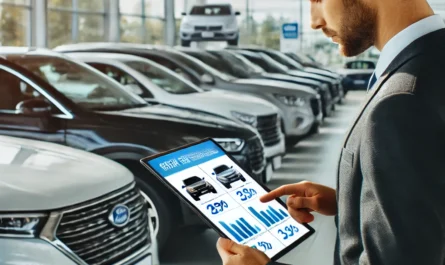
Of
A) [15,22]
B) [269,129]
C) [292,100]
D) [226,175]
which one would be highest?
[15,22]

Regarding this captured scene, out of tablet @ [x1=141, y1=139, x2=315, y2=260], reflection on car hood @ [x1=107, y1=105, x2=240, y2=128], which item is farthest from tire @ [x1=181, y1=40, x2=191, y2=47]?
tablet @ [x1=141, y1=139, x2=315, y2=260]

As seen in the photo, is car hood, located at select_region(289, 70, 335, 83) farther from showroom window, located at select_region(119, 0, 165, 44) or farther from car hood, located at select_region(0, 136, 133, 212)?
car hood, located at select_region(0, 136, 133, 212)

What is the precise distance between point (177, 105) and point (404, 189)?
2.81 meters

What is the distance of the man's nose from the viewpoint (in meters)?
1.06

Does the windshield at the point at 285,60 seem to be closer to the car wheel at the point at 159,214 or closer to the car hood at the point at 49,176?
the car wheel at the point at 159,214

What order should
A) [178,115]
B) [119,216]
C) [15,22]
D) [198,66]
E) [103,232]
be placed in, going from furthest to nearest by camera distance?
[198,66]
[178,115]
[15,22]
[119,216]
[103,232]

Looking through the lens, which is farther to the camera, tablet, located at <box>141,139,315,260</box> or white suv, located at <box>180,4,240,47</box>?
white suv, located at <box>180,4,240,47</box>

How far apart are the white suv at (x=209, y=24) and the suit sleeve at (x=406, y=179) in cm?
269

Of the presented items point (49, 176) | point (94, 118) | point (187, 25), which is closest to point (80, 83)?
point (94, 118)

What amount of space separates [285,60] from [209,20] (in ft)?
3.08

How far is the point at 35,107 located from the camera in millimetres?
2637

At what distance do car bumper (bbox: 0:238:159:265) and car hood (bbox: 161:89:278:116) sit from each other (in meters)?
1.72

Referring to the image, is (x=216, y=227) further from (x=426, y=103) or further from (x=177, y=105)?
(x=177, y=105)

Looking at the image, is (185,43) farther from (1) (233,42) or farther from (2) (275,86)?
(2) (275,86)
